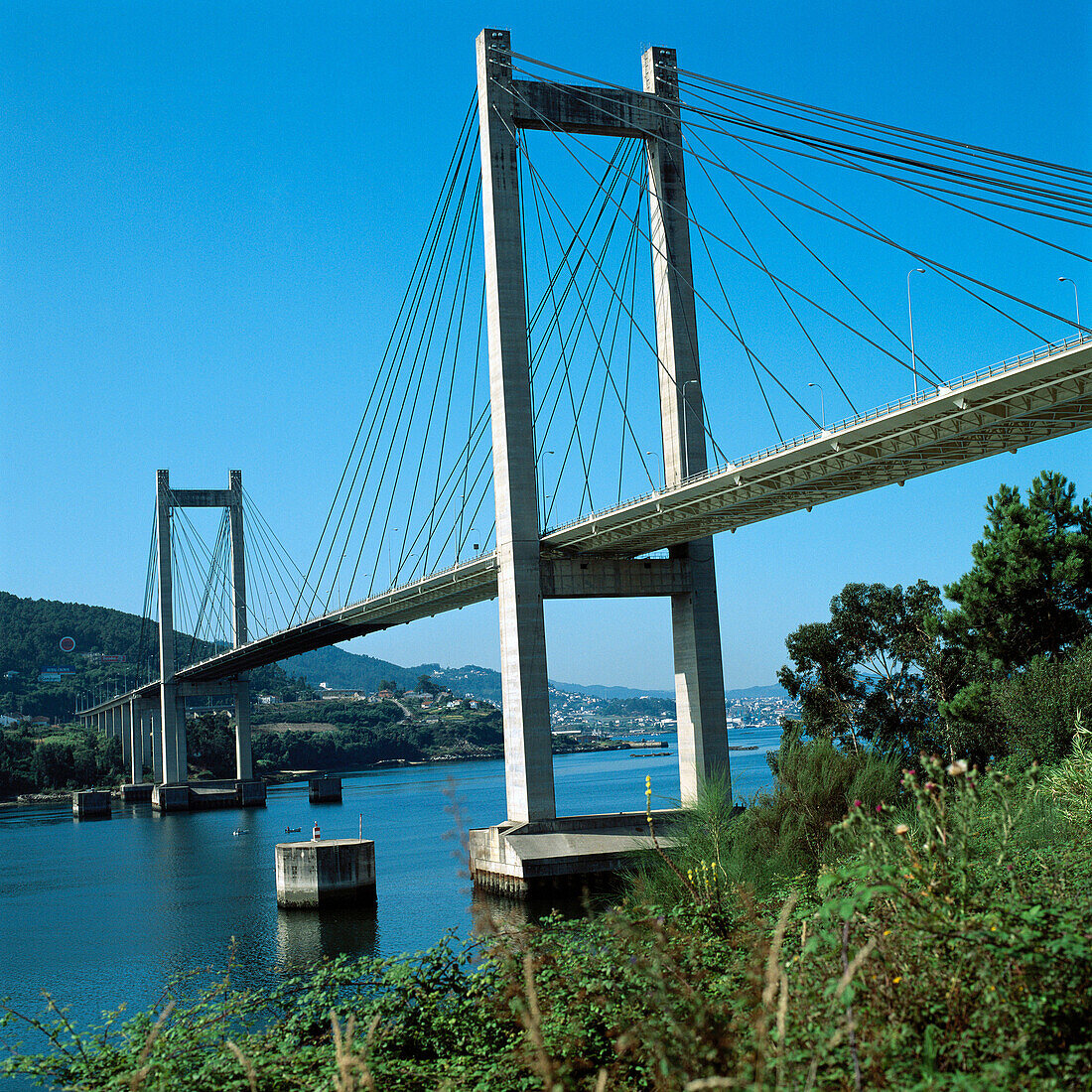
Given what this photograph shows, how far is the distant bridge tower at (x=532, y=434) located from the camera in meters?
28.5

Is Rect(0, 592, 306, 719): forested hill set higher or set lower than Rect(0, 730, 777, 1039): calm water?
higher

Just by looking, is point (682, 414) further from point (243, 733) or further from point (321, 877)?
point (243, 733)

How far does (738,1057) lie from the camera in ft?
14.5

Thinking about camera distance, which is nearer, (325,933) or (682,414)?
(325,933)

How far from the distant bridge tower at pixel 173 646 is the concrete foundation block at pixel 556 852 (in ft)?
168

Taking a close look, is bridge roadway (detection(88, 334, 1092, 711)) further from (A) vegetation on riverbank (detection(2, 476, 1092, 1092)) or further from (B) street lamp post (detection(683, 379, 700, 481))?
(A) vegetation on riverbank (detection(2, 476, 1092, 1092))

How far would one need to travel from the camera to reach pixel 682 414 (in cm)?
2989

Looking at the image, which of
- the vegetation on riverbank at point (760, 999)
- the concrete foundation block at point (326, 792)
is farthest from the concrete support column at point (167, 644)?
the vegetation on riverbank at point (760, 999)

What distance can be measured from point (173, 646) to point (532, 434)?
59585 millimetres

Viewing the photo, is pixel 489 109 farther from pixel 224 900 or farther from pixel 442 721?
pixel 442 721

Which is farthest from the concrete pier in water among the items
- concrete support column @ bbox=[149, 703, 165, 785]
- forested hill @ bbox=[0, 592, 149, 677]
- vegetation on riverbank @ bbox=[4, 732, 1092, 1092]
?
forested hill @ bbox=[0, 592, 149, 677]

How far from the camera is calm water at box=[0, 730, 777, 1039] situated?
72.9 feet

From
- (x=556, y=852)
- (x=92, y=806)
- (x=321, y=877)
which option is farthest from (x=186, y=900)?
(x=92, y=806)

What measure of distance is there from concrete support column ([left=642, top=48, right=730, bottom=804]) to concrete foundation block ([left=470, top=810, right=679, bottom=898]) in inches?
119
